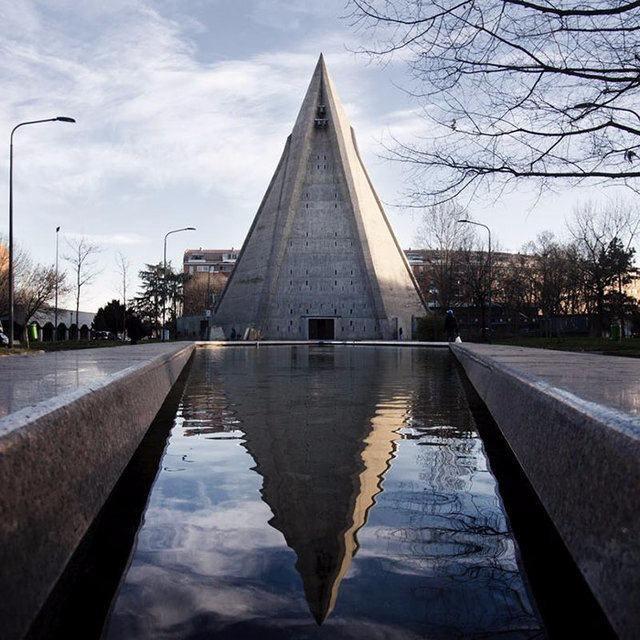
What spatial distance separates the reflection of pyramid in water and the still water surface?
0.05 feet

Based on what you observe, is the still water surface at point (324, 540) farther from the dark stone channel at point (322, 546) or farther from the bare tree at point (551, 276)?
the bare tree at point (551, 276)

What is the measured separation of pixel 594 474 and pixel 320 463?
266 centimetres

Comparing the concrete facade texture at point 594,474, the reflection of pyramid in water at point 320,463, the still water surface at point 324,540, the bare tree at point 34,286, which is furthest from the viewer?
the bare tree at point 34,286

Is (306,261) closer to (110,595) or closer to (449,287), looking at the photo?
(449,287)

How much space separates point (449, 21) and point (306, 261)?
52.3 meters

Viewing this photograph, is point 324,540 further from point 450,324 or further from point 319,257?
point 319,257

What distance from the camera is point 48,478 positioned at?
8.91 feet

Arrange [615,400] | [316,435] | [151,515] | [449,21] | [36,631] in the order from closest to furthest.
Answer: [36,631]
[615,400]
[151,515]
[316,435]
[449,21]

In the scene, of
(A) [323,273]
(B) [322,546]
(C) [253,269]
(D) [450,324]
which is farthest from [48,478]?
(C) [253,269]

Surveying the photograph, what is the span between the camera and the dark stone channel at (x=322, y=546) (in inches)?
98.7

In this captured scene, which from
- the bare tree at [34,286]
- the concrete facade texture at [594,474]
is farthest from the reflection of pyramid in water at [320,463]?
the bare tree at [34,286]

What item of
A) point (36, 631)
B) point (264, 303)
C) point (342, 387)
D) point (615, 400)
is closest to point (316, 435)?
point (615, 400)

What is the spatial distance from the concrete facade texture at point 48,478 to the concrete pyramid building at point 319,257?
169 ft

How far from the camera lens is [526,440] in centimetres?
450
